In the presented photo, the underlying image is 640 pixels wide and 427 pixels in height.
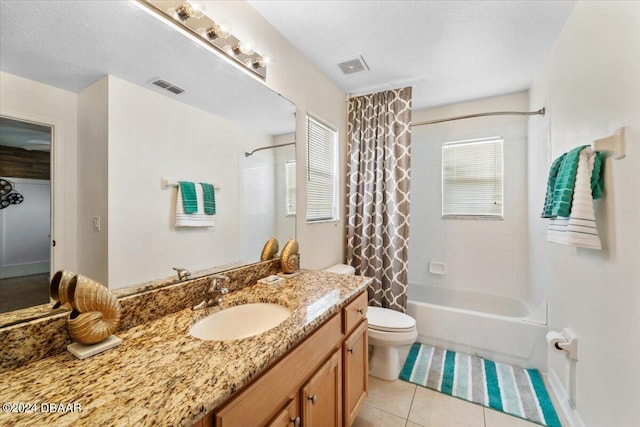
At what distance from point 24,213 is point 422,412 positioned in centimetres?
214

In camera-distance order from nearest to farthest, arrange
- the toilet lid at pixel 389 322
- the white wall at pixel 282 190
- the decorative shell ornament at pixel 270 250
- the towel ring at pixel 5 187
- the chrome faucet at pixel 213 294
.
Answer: the towel ring at pixel 5 187
the chrome faucet at pixel 213 294
the decorative shell ornament at pixel 270 250
the white wall at pixel 282 190
the toilet lid at pixel 389 322

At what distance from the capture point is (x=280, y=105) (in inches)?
69.8

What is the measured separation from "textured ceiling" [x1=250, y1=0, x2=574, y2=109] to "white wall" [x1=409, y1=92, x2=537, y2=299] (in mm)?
449

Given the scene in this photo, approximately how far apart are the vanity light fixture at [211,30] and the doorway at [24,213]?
694mm

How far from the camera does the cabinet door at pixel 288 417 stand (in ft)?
2.68

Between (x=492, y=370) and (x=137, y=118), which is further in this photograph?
(x=492, y=370)

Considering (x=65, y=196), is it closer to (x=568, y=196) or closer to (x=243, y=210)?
(x=243, y=210)

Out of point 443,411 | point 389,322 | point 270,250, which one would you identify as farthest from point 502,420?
point 270,250

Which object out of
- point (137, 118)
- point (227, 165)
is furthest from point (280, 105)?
point (137, 118)

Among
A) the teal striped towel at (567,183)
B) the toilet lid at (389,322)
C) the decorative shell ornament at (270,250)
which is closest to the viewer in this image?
the teal striped towel at (567,183)

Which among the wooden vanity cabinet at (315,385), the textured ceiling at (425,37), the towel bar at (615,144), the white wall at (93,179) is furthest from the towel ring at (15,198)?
the towel bar at (615,144)

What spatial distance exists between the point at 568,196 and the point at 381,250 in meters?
1.43

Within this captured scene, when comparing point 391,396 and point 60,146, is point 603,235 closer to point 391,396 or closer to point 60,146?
point 391,396

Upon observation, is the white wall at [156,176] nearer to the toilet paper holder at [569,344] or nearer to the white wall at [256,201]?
the white wall at [256,201]
